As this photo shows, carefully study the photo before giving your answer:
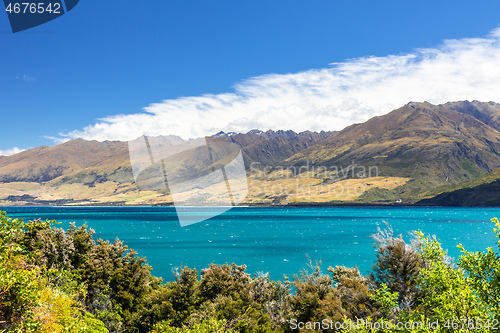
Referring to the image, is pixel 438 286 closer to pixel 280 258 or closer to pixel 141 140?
pixel 141 140

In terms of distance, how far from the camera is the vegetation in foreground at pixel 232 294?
1141 cm

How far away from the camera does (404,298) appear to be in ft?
64.4

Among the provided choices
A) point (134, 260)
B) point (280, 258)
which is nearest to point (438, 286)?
point (134, 260)

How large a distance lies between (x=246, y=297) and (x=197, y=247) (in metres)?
91.1

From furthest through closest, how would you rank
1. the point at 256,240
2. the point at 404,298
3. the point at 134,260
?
the point at 256,240 → the point at 134,260 → the point at 404,298

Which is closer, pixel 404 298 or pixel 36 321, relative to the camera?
pixel 36 321

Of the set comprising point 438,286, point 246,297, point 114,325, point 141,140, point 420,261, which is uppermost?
point 141,140

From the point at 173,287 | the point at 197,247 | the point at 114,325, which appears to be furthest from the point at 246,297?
the point at 197,247

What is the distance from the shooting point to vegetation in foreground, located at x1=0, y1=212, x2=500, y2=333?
37.4 ft

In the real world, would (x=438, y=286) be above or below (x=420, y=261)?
above

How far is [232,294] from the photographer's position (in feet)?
86.2

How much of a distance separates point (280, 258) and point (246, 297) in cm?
6725

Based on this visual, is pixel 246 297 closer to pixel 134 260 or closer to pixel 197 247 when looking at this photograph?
pixel 134 260

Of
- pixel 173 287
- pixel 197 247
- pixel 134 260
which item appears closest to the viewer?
pixel 173 287
